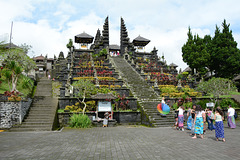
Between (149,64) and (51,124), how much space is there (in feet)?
89.3

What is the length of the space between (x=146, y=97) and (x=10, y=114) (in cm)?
1274

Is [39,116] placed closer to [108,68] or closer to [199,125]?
[199,125]

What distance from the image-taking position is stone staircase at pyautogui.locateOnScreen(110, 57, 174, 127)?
14.5 m

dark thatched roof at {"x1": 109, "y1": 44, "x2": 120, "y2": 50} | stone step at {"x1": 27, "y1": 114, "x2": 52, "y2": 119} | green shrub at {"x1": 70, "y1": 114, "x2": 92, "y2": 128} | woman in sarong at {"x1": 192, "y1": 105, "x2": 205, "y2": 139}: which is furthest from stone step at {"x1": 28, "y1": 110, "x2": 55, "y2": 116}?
dark thatched roof at {"x1": 109, "y1": 44, "x2": 120, "y2": 50}

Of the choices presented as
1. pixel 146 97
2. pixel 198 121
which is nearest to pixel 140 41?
pixel 146 97

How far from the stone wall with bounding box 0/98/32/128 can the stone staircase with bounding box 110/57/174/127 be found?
10.3 metres

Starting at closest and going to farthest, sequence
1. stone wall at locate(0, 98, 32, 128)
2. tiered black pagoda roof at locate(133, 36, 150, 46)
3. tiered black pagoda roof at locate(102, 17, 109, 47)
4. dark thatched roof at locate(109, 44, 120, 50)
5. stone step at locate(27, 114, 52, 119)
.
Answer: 1. stone wall at locate(0, 98, 32, 128)
2. stone step at locate(27, 114, 52, 119)
3. tiered black pagoda roof at locate(102, 17, 109, 47)
4. tiered black pagoda roof at locate(133, 36, 150, 46)
5. dark thatched roof at locate(109, 44, 120, 50)

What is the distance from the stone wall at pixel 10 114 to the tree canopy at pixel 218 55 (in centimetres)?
3134

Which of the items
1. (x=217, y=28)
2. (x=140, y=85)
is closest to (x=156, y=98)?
(x=140, y=85)

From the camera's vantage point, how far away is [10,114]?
13.5 m

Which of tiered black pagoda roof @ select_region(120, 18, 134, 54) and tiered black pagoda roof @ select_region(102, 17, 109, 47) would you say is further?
tiered black pagoda roof @ select_region(120, 18, 134, 54)

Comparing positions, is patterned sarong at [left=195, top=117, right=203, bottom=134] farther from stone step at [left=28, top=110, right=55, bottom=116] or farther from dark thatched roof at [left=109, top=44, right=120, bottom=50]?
dark thatched roof at [left=109, top=44, right=120, bottom=50]

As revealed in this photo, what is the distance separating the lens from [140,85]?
22.8 metres

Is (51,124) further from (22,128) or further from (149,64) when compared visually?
(149,64)
